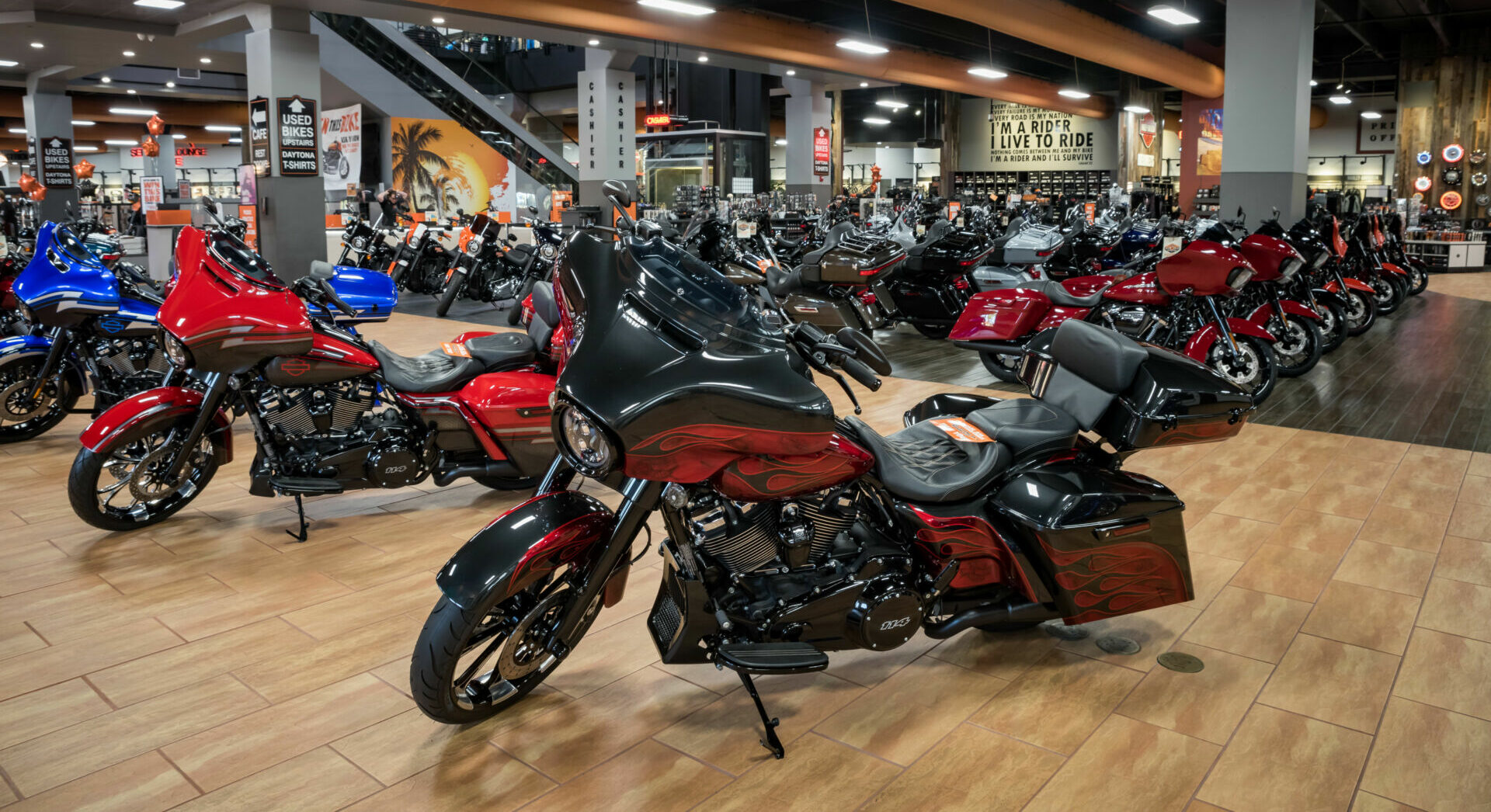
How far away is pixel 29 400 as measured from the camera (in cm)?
463

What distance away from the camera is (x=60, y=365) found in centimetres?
460

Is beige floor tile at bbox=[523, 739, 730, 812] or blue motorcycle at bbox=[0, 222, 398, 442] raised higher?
blue motorcycle at bbox=[0, 222, 398, 442]

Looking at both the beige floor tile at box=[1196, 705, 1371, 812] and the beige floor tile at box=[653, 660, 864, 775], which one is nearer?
the beige floor tile at box=[1196, 705, 1371, 812]

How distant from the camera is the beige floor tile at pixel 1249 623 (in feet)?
8.20

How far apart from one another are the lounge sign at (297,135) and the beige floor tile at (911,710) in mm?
10176

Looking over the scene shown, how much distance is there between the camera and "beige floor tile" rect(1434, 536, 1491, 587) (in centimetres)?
291

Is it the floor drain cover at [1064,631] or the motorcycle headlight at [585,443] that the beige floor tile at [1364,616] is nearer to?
the floor drain cover at [1064,631]

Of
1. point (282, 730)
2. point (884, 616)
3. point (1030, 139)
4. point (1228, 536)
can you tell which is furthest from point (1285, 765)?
point (1030, 139)

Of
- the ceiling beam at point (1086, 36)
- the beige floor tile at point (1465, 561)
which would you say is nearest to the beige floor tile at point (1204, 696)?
the beige floor tile at point (1465, 561)

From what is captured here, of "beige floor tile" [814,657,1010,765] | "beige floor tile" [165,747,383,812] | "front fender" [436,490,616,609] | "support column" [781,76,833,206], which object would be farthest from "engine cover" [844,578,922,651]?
"support column" [781,76,833,206]

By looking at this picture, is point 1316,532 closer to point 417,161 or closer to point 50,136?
point 417,161

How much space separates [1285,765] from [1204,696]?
294 millimetres

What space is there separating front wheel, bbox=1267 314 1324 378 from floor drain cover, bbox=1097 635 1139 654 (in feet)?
13.9

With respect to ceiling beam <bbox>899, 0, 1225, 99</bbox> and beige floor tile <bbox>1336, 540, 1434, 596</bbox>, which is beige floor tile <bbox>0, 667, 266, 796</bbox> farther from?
ceiling beam <bbox>899, 0, 1225, 99</bbox>
